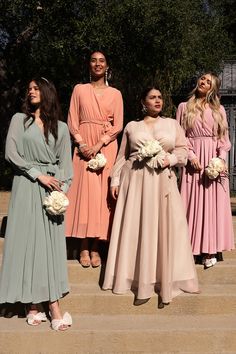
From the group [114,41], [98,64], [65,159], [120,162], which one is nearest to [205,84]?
[98,64]

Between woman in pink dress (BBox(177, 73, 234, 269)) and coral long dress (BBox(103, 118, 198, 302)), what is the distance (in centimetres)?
58

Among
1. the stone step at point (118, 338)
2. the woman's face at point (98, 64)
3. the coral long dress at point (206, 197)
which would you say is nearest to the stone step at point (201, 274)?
the coral long dress at point (206, 197)

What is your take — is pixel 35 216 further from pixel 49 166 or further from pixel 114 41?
pixel 114 41

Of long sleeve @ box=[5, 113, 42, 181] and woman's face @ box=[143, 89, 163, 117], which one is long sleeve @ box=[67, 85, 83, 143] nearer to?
woman's face @ box=[143, 89, 163, 117]

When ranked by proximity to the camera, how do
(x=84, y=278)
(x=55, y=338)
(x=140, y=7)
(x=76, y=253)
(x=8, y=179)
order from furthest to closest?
1. (x=8, y=179)
2. (x=140, y=7)
3. (x=76, y=253)
4. (x=84, y=278)
5. (x=55, y=338)

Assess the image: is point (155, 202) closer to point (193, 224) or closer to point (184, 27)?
point (193, 224)

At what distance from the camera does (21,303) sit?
16.0 feet

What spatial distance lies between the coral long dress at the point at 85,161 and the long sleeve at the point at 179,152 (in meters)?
0.72

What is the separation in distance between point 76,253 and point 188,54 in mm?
10249

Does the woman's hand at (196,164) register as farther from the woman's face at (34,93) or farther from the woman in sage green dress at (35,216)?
the woman's face at (34,93)

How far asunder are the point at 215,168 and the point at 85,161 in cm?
136

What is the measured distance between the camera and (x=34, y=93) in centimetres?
456

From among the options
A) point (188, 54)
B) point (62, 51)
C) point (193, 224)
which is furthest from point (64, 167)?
point (188, 54)

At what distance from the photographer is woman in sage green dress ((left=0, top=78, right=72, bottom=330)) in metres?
4.46
